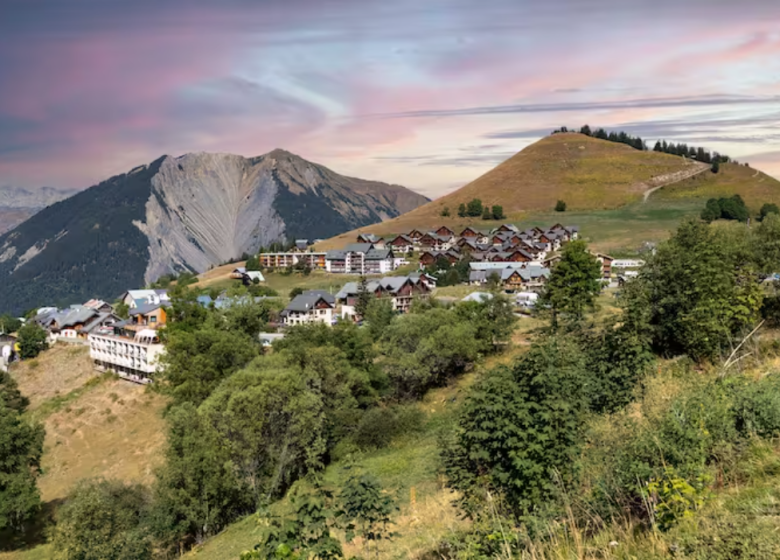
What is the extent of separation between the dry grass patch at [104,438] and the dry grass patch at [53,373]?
198 inches

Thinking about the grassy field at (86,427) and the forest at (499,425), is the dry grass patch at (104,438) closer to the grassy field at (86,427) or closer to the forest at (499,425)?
the grassy field at (86,427)

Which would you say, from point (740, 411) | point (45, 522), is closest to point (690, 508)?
point (740, 411)

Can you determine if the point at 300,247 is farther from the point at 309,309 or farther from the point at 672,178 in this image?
the point at 672,178

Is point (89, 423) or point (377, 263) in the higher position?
point (377, 263)

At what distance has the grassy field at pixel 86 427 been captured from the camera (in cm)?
3069

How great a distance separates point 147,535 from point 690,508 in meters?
19.0

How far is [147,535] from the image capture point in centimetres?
1875

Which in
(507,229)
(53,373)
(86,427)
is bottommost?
(53,373)

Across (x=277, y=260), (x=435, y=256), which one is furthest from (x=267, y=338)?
(x=277, y=260)

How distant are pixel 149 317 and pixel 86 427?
1585cm

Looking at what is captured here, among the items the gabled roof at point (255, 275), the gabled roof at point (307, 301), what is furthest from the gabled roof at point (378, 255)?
the gabled roof at point (307, 301)

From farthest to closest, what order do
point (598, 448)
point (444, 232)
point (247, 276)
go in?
point (444, 232) → point (247, 276) → point (598, 448)

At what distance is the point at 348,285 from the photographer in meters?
63.6

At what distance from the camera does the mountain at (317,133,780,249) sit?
112m
